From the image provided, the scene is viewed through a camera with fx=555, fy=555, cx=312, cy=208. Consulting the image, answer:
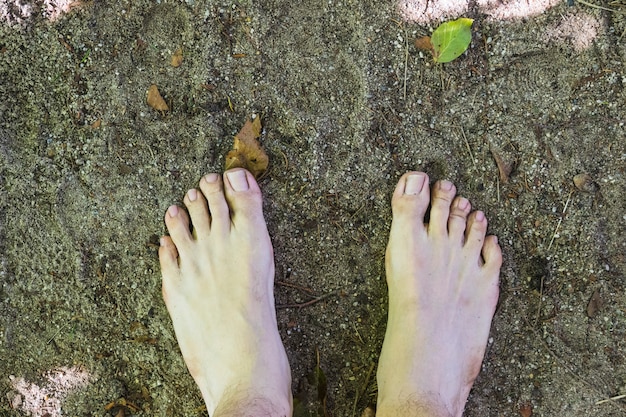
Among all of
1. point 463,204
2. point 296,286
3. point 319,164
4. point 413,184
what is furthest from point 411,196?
point 296,286

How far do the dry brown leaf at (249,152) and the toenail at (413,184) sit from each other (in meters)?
0.49

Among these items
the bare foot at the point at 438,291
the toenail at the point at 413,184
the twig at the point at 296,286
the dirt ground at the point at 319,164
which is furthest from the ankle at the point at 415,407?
the toenail at the point at 413,184

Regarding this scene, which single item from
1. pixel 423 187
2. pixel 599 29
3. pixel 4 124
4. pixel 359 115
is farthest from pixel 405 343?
pixel 4 124

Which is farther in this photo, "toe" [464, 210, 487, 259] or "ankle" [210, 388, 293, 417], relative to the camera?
"toe" [464, 210, 487, 259]

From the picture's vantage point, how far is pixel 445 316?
6.41 feet

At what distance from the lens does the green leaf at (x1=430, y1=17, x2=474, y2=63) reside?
1860 mm

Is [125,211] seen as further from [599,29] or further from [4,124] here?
[599,29]

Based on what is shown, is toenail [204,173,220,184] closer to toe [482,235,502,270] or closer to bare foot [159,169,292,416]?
bare foot [159,169,292,416]

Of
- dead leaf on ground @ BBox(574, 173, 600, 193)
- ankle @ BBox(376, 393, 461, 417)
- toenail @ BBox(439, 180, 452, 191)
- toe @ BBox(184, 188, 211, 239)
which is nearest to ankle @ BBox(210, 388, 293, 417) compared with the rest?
ankle @ BBox(376, 393, 461, 417)

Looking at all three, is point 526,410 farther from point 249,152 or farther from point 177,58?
point 177,58

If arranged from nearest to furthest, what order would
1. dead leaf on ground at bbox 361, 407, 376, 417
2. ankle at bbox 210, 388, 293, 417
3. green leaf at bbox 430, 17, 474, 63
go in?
ankle at bbox 210, 388, 293, 417
green leaf at bbox 430, 17, 474, 63
dead leaf on ground at bbox 361, 407, 376, 417

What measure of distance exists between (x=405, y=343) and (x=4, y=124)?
1.58 meters

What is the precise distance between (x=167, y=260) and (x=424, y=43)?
1167 millimetres

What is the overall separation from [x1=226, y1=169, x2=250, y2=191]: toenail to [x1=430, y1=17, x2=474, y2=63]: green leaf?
2.55 feet
